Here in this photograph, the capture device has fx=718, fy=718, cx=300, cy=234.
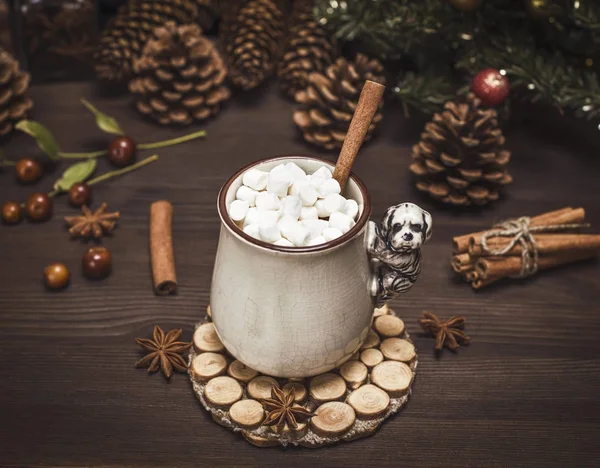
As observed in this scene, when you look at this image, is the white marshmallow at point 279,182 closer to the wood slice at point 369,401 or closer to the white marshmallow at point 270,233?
the white marshmallow at point 270,233

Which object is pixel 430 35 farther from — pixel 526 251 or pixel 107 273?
pixel 107 273

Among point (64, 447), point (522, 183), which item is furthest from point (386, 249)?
point (522, 183)

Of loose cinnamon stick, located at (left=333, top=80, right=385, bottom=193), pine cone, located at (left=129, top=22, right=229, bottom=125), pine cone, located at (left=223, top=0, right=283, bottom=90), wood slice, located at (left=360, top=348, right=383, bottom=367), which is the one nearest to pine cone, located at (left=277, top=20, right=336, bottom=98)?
pine cone, located at (left=223, top=0, right=283, bottom=90)

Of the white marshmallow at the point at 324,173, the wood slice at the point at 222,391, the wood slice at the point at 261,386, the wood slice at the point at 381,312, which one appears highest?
the white marshmallow at the point at 324,173

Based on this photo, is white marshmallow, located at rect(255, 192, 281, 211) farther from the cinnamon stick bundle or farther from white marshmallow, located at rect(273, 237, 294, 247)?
the cinnamon stick bundle

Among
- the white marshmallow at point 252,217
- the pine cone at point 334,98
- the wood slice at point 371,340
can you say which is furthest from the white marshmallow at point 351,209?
the pine cone at point 334,98
